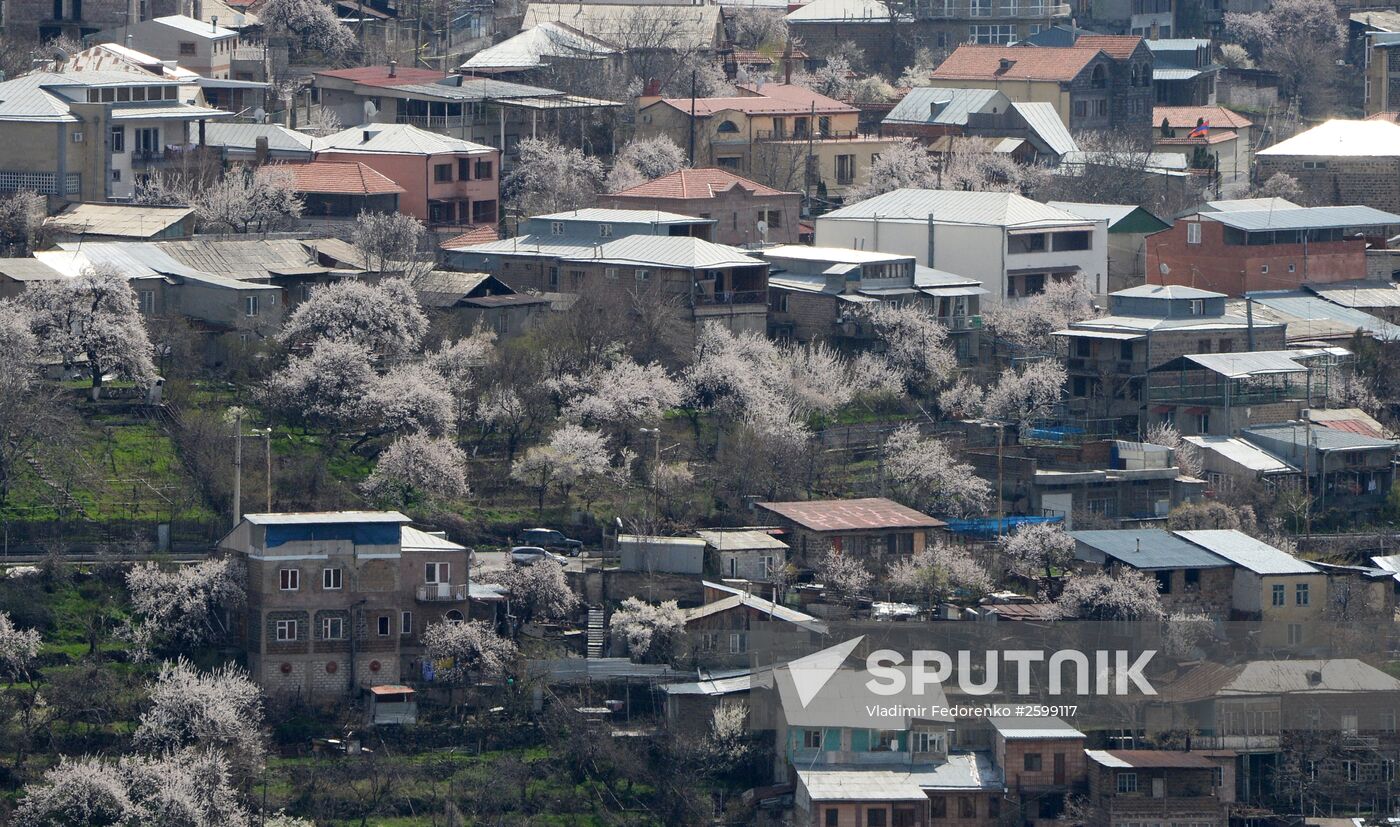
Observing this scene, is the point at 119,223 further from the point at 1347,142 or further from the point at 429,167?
the point at 1347,142

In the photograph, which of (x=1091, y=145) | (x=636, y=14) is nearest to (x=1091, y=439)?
(x=1091, y=145)

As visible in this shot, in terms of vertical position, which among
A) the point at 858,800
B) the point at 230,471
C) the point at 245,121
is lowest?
the point at 858,800

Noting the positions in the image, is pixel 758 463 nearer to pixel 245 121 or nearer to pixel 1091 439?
pixel 1091 439

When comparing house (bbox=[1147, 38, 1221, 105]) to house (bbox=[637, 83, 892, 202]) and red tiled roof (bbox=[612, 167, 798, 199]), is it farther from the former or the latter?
red tiled roof (bbox=[612, 167, 798, 199])

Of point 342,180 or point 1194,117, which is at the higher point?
point 1194,117

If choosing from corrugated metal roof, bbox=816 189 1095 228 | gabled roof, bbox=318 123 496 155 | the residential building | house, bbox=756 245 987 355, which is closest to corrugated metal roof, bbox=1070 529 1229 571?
house, bbox=756 245 987 355

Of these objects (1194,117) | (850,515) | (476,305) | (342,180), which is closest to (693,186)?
(342,180)
